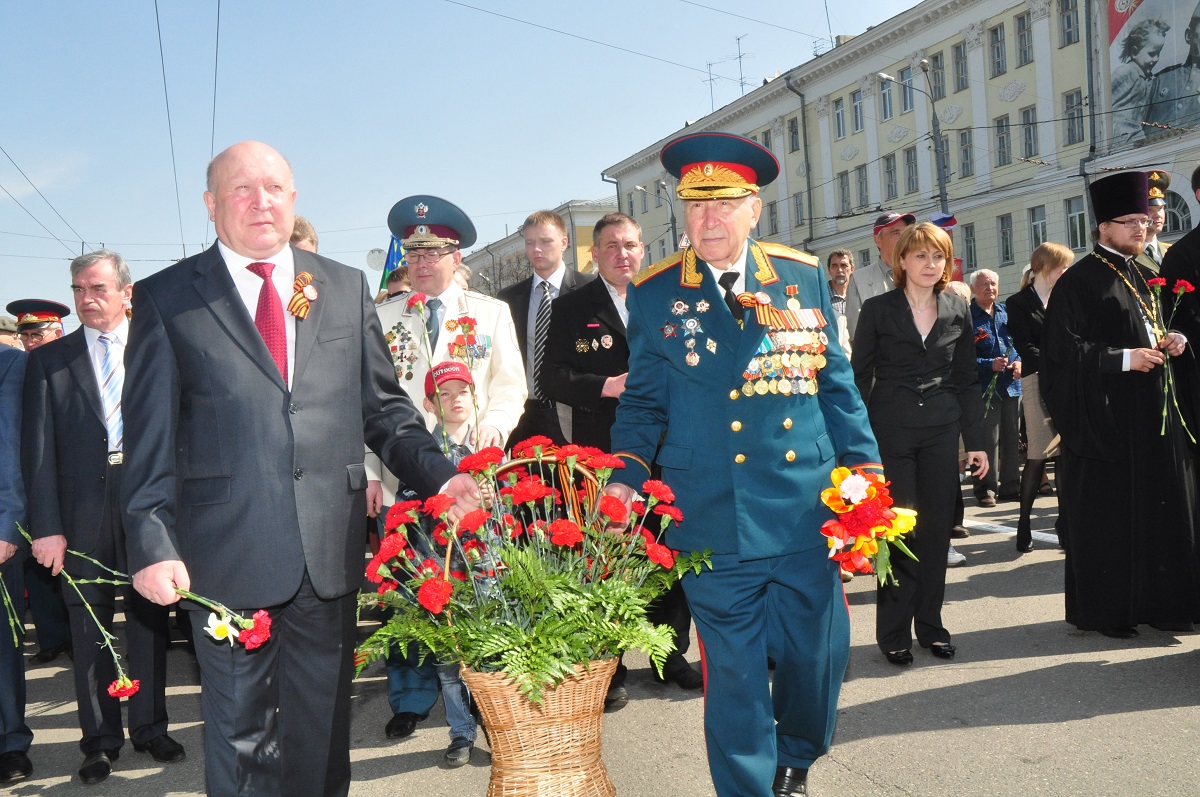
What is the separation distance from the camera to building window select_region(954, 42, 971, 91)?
42.0 m

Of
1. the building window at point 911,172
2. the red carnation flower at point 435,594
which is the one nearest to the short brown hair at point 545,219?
the red carnation flower at point 435,594

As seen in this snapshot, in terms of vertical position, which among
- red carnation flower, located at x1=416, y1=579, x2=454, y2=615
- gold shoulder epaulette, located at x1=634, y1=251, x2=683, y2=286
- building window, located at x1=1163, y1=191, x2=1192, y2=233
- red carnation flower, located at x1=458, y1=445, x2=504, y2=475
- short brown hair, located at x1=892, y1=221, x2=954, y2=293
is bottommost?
red carnation flower, located at x1=416, y1=579, x2=454, y2=615

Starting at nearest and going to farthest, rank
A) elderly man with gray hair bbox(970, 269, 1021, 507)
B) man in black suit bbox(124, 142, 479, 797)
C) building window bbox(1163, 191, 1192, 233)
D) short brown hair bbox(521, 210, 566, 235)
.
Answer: man in black suit bbox(124, 142, 479, 797)
short brown hair bbox(521, 210, 566, 235)
elderly man with gray hair bbox(970, 269, 1021, 507)
building window bbox(1163, 191, 1192, 233)

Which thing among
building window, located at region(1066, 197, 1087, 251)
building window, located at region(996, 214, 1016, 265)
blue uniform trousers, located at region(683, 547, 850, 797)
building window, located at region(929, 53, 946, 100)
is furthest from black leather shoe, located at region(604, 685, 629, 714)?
building window, located at region(929, 53, 946, 100)

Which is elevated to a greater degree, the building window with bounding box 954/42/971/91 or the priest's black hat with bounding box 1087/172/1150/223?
the building window with bounding box 954/42/971/91

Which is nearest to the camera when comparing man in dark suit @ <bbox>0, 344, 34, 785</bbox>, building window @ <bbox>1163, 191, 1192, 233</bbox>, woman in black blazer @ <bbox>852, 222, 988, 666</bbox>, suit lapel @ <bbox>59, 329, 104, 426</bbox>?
man in dark suit @ <bbox>0, 344, 34, 785</bbox>

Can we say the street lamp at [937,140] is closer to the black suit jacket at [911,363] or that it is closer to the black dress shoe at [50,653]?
the black suit jacket at [911,363]

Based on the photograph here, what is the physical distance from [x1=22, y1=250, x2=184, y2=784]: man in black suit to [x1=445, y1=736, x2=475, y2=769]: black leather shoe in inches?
57.0

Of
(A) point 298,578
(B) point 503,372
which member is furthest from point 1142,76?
(A) point 298,578

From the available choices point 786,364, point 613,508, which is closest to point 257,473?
point 613,508

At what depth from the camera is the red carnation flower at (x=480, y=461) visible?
10.9 ft

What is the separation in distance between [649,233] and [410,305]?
6550 cm

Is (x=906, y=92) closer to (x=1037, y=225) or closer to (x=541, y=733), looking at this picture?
(x=1037, y=225)

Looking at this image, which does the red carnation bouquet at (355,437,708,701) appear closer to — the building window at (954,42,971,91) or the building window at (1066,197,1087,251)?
the building window at (1066,197,1087,251)
